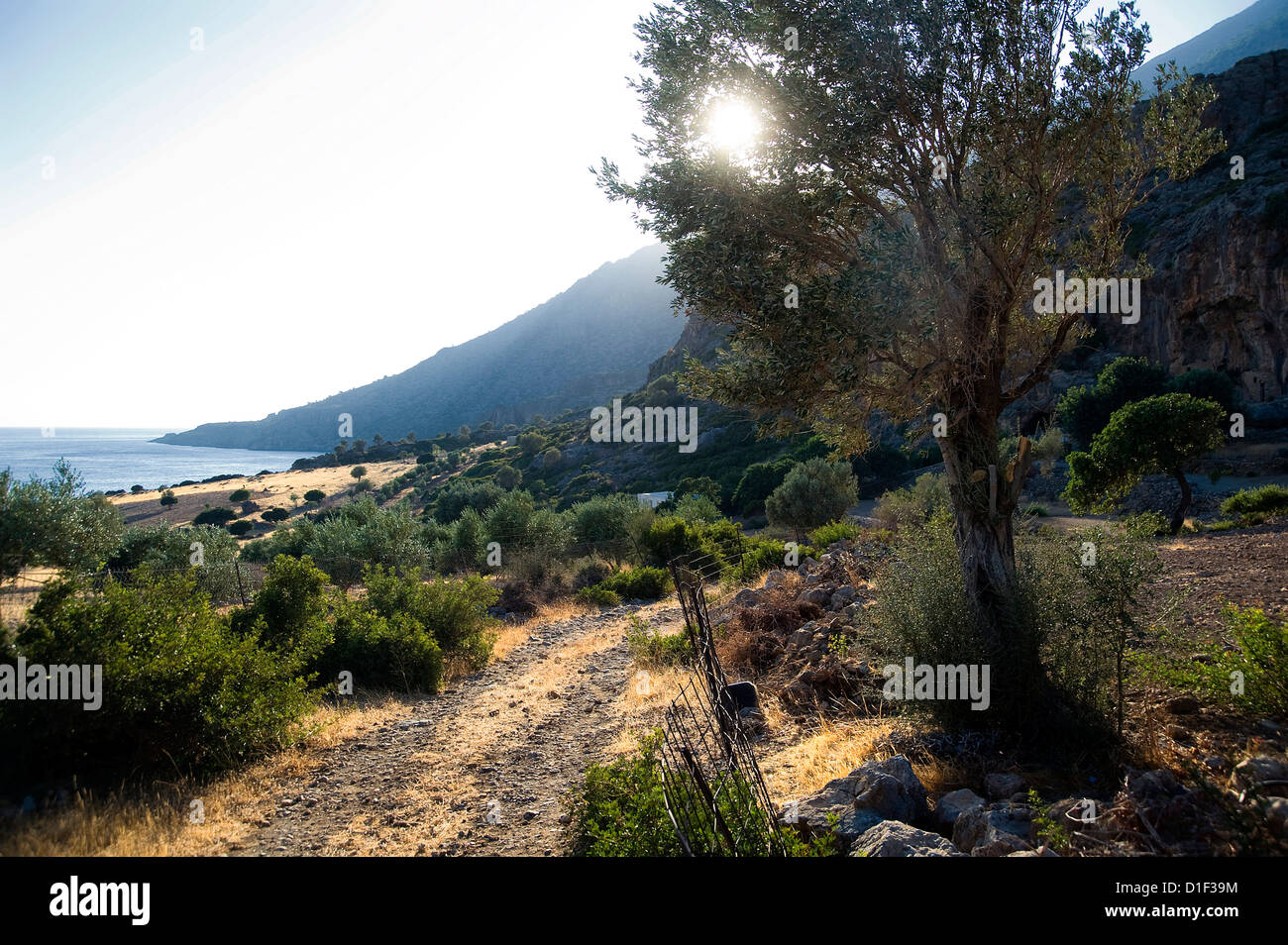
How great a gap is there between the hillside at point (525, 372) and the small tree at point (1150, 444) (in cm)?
8764

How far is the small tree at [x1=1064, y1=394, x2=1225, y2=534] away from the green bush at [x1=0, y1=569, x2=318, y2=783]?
71.7 ft

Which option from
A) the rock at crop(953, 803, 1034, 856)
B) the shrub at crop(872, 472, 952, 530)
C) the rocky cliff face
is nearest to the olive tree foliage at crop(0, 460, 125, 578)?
the rock at crop(953, 803, 1034, 856)

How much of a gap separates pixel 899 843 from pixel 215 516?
5440 centimetres

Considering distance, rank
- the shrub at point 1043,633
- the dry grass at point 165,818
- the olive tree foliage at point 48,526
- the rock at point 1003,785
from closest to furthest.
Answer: the rock at point 1003,785 < the dry grass at point 165,818 < the shrub at point 1043,633 < the olive tree foliage at point 48,526

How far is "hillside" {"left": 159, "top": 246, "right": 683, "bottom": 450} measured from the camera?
112188 millimetres

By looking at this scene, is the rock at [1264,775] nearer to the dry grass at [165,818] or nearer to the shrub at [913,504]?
the dry grass at [165,818]

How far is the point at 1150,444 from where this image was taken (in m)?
19.4

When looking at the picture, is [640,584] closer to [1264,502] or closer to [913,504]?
[913,504]

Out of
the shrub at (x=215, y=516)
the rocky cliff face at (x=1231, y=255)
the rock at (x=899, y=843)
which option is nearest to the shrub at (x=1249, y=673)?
the rock at (x=899, y=843)

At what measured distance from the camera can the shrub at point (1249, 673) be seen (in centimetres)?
403

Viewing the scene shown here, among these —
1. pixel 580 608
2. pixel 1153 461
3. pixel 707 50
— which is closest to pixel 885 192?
pixel 707 50

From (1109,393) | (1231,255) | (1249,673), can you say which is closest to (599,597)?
(1249,673)

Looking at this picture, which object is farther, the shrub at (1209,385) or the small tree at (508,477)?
the small tree at (508,477)
